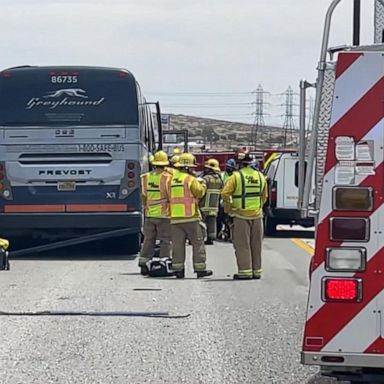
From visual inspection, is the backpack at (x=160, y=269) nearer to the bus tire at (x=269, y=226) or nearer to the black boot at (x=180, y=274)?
the black boot at (x=180, y=274)

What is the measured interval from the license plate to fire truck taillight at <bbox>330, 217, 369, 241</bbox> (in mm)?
12648

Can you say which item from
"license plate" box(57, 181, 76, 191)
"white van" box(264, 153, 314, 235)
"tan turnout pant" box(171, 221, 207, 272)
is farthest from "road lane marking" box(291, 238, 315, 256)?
"tan turnout pant" box(171, 221, 207, 272)

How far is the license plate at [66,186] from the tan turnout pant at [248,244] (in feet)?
14.2

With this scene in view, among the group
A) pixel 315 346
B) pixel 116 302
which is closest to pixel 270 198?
pixel 116 302

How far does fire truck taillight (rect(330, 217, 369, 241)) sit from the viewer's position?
569cm

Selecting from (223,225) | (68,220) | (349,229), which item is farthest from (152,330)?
(223,225)

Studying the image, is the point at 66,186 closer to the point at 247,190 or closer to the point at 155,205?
the point at 155,205

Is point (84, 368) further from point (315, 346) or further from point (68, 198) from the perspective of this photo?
point (68, 198)

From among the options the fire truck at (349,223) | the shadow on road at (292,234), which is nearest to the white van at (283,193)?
the shadow on road at (292,234)

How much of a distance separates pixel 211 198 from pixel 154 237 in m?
5.68

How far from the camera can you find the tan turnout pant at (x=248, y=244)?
1456 cm

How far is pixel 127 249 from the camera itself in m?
18.9

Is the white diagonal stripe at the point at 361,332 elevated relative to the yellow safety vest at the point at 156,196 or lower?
elevated

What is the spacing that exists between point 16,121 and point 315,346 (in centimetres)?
1292
